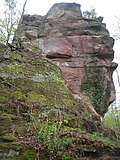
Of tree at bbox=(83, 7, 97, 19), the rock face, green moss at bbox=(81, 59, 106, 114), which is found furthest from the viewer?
tree at bbox=(83, 7, 97, 19)

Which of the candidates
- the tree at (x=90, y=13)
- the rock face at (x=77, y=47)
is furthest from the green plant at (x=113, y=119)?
the tree at (x=90, y=13)

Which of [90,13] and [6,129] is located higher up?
[90,13]

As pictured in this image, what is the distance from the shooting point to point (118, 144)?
7.54m

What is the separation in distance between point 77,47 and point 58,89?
541 cm

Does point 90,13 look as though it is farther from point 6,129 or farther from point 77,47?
point 6,129

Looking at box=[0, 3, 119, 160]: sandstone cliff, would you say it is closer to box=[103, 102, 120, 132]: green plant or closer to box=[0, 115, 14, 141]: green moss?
box=[0, 115, 14, 141]: green moss

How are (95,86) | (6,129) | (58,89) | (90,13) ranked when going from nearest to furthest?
(6,129) → (58,89) → (95,86) → (90,13)

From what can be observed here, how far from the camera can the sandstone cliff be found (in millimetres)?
6055

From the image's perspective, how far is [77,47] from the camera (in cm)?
1410

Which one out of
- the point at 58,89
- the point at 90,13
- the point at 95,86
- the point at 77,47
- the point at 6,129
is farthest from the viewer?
the point at 90,13

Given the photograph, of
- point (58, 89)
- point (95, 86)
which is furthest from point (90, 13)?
point (58, 89)

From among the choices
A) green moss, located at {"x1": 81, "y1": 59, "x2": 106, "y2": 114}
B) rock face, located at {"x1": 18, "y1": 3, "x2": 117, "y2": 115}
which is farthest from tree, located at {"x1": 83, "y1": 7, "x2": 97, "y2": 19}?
green moss, located at {"x1": 81, "y1": 59, "x2": 106, "y2": 114}

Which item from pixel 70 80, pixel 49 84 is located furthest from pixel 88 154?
pixel 70 80

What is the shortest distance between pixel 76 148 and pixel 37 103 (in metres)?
1.93
